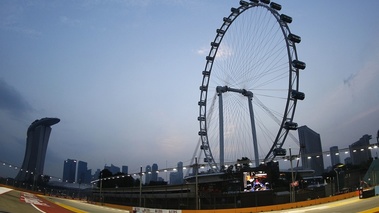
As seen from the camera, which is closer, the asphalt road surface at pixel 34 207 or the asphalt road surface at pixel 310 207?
the asphalt road surface at pixel 310 207

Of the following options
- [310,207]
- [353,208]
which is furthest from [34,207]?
[353,208]

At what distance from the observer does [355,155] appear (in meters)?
172

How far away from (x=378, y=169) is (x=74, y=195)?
303ft

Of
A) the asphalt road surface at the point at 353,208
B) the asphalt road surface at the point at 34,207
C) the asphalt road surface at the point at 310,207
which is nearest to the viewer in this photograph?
the asphalt road surface at the point at 353,208

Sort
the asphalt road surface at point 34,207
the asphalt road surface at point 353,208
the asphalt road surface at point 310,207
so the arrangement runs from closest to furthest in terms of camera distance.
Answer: the asphalt road surface at point 353,208
the asphalt road surface at point 310,207
the asphalt road surface at point 34,207

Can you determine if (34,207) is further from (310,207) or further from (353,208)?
(353,208)

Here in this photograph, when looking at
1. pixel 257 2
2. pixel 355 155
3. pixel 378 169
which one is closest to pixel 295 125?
pixel 378 169

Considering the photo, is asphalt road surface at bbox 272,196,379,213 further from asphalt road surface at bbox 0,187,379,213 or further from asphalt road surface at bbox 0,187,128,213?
asphalt road surface at bbox 0,187,128,213

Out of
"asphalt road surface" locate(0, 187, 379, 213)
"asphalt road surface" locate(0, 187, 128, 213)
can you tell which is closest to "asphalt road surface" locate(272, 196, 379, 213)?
"asphalt road surface" locate(0, 187, 379, 213)

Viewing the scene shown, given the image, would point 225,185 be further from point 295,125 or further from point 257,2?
point 257,2

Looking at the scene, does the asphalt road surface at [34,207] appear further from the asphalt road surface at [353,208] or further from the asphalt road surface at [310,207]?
the asphalt road surface at [353,208]

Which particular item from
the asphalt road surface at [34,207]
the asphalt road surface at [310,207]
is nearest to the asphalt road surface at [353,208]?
the asphalt road surface at [310,207]

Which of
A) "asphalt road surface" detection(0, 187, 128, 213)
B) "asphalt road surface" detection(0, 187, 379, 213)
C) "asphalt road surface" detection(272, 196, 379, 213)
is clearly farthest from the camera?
"asphalt road surface" detection(0, 187, 128, 213)

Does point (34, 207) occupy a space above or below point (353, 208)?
below
